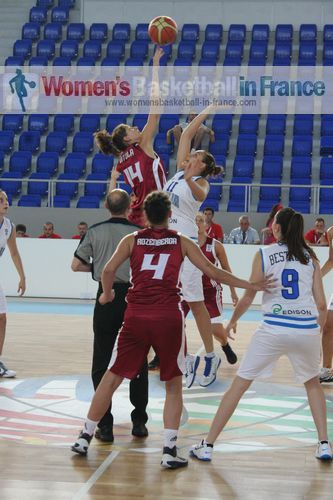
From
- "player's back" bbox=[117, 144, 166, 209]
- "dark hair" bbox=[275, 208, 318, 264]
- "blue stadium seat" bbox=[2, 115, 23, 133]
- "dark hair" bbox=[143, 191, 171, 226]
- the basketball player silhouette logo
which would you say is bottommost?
"dark hair" bbox=[275, 208, 318, 264]

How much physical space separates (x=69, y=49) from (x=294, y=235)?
56.9 ft

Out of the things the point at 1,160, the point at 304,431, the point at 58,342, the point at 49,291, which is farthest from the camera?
the point at 1,160

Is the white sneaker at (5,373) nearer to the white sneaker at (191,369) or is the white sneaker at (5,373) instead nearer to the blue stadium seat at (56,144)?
the white sneaker at (191,369)

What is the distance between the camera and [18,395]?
650cm

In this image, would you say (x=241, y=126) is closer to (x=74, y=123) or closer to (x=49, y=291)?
(x=74, y=123)

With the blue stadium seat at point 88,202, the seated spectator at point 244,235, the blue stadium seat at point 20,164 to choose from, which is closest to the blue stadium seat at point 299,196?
the seated spectator at point 244,235

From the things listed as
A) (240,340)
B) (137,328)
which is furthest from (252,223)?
(137,328)

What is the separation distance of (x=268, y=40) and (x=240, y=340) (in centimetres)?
1273

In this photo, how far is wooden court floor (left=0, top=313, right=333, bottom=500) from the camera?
13.8ft

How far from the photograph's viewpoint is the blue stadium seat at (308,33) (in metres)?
20.8

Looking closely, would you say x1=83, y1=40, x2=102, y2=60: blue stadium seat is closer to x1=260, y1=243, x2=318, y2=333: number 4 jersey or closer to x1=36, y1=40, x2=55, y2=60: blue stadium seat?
x1=36, y1=40, x2=55, y2=60: blue stadium seat

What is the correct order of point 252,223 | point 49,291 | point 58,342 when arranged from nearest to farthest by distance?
point 58,342 < point 49,291 < point 252,223

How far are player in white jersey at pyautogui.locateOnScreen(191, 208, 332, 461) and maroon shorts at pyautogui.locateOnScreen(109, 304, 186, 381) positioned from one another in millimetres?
368

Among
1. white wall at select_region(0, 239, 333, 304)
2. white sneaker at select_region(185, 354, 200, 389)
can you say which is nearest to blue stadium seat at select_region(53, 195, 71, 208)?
white wall at select_region(0, 239, 333, 304)
